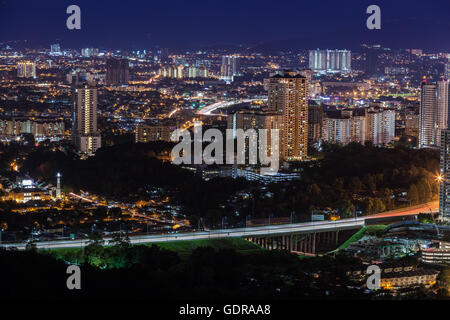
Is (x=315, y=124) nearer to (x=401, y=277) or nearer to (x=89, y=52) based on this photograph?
(x=89, y=52)

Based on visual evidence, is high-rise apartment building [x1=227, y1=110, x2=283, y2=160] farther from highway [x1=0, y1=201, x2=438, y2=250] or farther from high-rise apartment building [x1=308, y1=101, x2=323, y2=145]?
highway [x1=0, y1=201, x2=438, y2=250]

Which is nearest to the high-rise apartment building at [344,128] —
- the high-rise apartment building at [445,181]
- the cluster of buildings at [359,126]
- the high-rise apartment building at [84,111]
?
the cluster of buildings at [359,126]

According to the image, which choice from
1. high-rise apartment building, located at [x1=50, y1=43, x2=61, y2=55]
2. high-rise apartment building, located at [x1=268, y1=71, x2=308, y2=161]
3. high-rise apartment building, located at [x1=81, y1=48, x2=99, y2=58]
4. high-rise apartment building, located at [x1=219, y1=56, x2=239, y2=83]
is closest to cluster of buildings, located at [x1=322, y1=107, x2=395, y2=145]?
high-rise apartment building, located at [x1=268, y1=71, x2=308, y2=161]

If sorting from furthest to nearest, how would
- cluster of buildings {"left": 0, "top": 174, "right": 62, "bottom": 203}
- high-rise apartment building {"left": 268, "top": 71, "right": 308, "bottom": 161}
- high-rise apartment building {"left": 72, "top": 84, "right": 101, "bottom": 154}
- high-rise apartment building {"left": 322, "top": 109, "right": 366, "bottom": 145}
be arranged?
high-rise apartment building {"left": 322, "top": 109, "right": 366, "bottom": 145}, high-rise apartment building {"left": 72, "top": 84, "right": 101, "bottom": 154}, high-rise apartment building {"left": 268, "top": 71, "right": 308, "bottom": 161}, cluster of buildings {"left": 0, "top": 174, "right": 62, "bottom": 203}

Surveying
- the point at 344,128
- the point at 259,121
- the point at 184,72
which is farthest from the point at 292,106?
the point at 184,72
